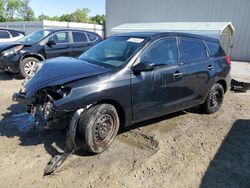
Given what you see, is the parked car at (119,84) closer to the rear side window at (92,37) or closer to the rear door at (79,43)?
the rear door at (79,43)

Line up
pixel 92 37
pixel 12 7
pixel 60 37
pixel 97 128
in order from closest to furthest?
pixel 97 128 → pixel 60 37 → pixel 92 37 → pixel 12 7

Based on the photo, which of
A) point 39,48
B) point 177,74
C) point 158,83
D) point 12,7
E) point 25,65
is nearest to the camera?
point 158,83

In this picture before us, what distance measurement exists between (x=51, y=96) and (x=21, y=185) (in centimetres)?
121

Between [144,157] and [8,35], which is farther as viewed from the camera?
[8,35]

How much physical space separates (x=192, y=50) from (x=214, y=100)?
136cm

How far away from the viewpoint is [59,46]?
9.20 meters

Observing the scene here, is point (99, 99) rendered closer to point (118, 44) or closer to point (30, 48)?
point (118, 44)

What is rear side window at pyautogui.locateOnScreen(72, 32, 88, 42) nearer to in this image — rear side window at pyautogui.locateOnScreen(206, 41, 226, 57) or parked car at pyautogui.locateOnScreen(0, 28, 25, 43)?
parked car at pyautogui.locateOnScreen(0, 28, 25, 43)

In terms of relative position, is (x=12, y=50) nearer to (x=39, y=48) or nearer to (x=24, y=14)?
(x=39, y=48)

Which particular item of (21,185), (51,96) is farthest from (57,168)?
(51,96)

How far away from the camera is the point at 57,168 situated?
352 centimetres

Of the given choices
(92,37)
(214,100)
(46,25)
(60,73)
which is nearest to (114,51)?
(60,73)

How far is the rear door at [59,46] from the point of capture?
8.94m

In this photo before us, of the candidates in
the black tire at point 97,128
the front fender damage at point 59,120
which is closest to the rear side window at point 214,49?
the black tire at point 97,128
